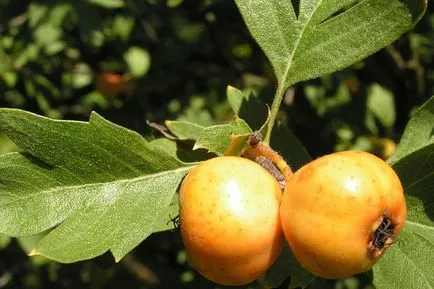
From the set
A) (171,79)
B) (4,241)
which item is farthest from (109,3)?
(4,241)

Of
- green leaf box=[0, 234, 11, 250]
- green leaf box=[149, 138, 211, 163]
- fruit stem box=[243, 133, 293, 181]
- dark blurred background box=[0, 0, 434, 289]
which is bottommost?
green leaf box=[0, 234, 11, 250]

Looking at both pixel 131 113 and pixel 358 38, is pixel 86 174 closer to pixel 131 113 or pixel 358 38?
pixel 358 38

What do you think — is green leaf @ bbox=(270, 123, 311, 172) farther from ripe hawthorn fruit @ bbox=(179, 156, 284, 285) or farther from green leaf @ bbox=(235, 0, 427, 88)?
ripe hawthorn fruit @ bbox=(179, 156, 284, 285)

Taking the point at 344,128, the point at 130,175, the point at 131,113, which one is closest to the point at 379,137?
the point at 344,128

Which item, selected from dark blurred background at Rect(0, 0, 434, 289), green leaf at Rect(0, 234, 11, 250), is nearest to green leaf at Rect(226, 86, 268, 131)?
dark blurred background at Rect(0, 0, 434, 289)

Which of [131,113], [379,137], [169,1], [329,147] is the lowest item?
[379,137]
